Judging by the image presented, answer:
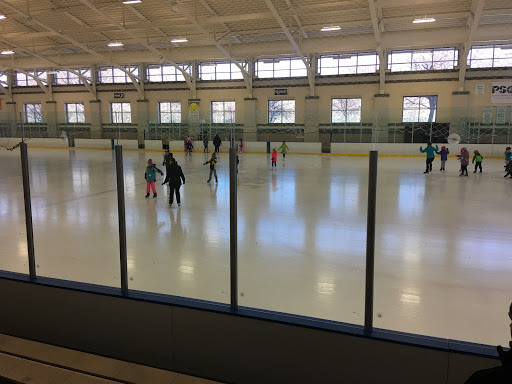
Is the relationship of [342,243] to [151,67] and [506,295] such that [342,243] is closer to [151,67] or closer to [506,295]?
[506,295]

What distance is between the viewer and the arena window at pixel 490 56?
27.0 meters

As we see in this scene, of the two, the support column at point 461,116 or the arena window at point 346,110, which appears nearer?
the support column at point 461,116

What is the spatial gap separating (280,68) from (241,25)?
651 centimetres

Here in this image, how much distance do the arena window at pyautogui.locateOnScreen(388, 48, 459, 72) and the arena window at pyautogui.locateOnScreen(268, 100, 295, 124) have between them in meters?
8.03

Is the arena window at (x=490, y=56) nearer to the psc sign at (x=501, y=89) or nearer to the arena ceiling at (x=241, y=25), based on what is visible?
the arena ceiling at (x=241, y=25)

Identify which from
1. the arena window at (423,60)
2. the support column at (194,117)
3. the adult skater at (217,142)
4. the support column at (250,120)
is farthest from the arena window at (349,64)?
the support column at (194,117)

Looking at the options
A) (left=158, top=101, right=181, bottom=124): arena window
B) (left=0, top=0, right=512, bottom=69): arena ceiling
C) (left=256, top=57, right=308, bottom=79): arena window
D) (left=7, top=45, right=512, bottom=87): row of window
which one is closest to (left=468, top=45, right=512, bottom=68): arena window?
(left=7, top=45, right=512, bottom=87): row of window

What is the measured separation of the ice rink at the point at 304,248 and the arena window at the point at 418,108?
18.0 meters

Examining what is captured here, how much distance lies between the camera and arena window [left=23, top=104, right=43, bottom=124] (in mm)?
37828

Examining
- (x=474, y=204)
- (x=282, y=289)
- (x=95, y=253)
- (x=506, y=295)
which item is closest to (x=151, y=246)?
(x=95, y=253)

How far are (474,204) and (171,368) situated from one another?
9.53 meters

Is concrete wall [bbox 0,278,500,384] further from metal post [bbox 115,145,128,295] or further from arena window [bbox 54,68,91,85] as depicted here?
arena window [bbox 54,68,91,85]

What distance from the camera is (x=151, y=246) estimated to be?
6363 mm

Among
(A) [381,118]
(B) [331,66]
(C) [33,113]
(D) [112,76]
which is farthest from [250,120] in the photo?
(C) [33,113]
